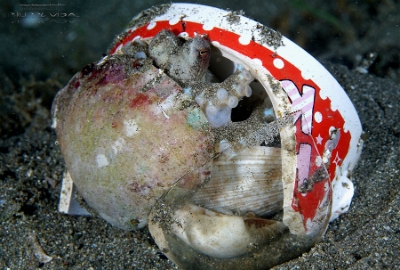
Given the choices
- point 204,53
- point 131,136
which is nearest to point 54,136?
point 131,136

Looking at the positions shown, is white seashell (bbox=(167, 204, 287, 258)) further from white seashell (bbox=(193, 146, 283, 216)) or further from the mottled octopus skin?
the mottled octopus skin

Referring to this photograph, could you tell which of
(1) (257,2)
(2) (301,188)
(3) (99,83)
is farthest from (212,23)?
(1) (257,2)

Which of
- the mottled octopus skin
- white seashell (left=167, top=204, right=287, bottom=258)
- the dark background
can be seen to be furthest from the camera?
the dark background

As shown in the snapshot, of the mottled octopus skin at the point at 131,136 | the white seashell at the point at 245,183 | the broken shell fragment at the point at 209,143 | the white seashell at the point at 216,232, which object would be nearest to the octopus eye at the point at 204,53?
the broken shell fragment at the point at 209,143

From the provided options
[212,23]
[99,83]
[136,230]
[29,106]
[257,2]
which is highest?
[212,23]

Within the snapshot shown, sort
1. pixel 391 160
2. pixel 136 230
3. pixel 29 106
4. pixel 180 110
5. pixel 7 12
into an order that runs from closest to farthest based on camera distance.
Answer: pixel 180 110 < pixel 136 230 < pixel 391 160 < pixel 29 106 < pixel 7 12

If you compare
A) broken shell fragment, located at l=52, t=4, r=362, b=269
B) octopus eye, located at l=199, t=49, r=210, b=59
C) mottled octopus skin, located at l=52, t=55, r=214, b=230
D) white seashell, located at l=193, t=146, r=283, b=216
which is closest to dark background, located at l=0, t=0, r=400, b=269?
broken shell fragment, located at l=52, t=4, r=362, b=269

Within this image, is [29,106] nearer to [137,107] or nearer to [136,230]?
[136,230]
